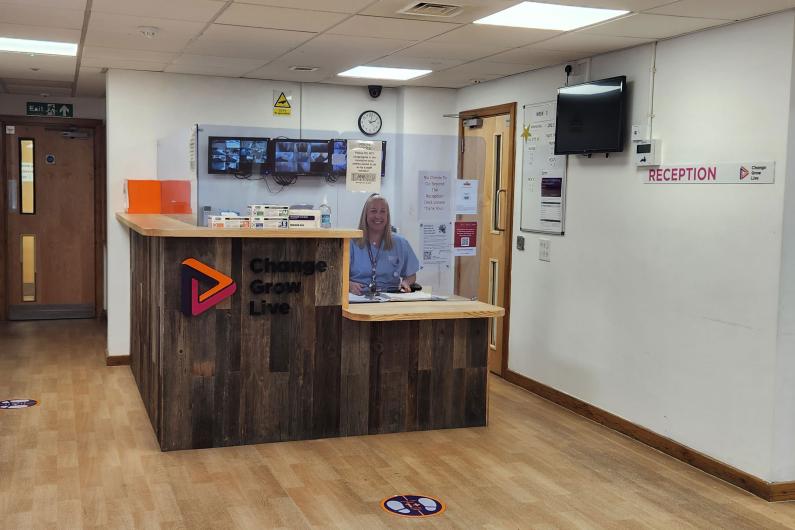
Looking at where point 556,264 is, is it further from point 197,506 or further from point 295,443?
point 197,506

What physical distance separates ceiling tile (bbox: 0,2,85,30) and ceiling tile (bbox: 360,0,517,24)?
63.6 inches

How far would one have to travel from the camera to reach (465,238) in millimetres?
5820

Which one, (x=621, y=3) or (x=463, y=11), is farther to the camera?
(x=463, y=11)

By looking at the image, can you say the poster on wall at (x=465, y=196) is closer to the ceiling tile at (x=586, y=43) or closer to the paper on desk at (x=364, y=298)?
the paper on desk at (x=364, y=298)

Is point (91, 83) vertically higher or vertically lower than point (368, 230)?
higher

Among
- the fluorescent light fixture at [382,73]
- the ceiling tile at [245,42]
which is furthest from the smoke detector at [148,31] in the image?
the fluorescent light fixture at [382,73]

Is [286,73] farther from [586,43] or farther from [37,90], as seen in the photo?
[37,90]

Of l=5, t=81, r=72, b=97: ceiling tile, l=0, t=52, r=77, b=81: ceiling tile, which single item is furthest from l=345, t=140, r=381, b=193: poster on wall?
l=5, t=81, r=72, b=97: ceiling tile

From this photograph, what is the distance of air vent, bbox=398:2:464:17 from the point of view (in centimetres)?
425

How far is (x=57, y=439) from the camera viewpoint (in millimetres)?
4996

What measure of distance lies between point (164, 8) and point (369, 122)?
11.0 feet

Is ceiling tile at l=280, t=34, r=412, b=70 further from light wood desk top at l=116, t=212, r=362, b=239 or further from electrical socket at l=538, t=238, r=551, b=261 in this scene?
electrical socket at l=538, t=238, r=551, b=261

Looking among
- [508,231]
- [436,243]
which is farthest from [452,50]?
[508,231]

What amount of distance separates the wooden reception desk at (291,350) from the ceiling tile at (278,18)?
116 cm
